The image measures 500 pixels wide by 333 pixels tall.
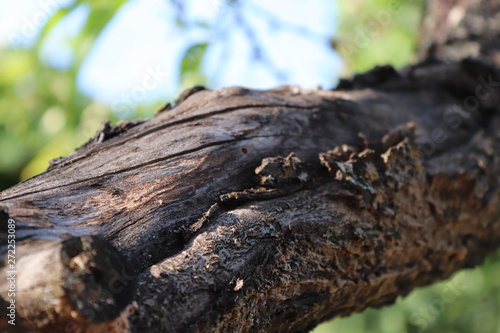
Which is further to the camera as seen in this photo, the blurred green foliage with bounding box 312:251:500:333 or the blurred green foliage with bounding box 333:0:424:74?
the blurred green foliage with bounding box 333:0:424:74

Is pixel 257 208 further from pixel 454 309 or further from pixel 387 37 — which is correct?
pixel 387 37

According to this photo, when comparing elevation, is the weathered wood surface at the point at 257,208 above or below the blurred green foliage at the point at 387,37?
below

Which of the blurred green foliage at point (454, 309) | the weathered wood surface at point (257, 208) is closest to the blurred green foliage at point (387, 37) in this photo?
the blurred green foliage at point (454, 309)

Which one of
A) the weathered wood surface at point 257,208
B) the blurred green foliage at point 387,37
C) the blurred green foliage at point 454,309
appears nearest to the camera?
the weathered wood surface at point 257,208

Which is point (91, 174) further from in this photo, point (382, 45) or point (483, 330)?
point (382, 45)

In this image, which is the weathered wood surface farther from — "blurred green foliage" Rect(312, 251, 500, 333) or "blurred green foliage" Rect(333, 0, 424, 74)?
"blurred green foliage" Rect(333, 0, 424, 74)

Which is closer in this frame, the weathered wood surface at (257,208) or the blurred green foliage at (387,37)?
the weathered wood surface at (257,208)

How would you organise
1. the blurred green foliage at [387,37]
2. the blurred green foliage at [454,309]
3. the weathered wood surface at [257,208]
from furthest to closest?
the blurred green foliage at [387,37], the blurred green foliage at [454,309], the weathered wood surface at [257,208]

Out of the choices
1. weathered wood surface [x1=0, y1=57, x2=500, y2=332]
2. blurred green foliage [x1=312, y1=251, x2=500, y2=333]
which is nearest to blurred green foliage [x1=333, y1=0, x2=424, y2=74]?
Result: blurred green foliage [x1=312, y1=251, x2=500, y2=333]

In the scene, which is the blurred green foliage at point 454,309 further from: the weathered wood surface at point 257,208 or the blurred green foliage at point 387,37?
the blurred green foliage at point 387,37
